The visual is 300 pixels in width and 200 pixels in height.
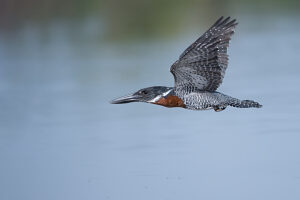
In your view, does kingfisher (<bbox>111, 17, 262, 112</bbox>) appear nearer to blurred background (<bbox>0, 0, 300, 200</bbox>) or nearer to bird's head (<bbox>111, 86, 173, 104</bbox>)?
bird's head (<bbox>111, 86, 173, 104</bbox>)

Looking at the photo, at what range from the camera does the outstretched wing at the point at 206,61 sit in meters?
8.96

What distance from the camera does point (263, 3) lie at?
22.3 metres

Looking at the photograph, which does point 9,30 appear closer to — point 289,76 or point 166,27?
point 166,27

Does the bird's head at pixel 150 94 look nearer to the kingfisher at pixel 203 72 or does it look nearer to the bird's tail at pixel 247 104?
the kingfisher at pixel 203 72

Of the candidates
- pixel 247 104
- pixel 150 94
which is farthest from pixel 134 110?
pixel 247 104

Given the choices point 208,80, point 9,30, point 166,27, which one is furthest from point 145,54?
point 208,80

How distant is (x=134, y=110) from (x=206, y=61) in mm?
3537

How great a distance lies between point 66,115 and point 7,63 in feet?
15.6

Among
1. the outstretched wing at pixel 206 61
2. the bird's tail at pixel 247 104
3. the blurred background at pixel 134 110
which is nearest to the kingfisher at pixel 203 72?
the outstretched wing at pixel 206 61

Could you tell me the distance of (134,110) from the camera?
1242 cm

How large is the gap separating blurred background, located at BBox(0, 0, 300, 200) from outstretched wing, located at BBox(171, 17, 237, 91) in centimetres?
103

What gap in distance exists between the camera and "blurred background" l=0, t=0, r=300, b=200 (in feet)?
30.6

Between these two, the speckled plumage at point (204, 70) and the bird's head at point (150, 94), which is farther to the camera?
the bird's head at point (150, 94)

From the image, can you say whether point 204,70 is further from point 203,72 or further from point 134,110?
point 134,110
